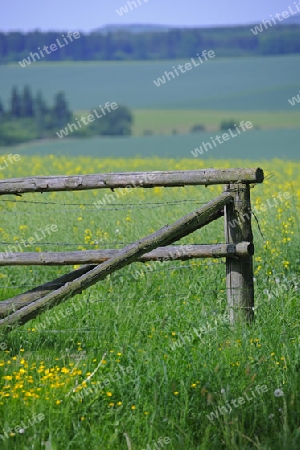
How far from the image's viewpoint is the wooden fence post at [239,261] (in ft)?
17.0

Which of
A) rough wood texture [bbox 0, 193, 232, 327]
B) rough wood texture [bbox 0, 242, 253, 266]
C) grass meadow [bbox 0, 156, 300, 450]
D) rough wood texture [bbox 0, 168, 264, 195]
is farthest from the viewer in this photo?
rough wood texture [bbox 0, 242, 253, 266]

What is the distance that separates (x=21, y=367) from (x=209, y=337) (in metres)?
1.33

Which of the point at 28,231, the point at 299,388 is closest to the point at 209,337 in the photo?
the point at 299,388

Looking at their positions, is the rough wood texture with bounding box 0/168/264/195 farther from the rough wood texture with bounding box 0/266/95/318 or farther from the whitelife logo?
the whitelife logo

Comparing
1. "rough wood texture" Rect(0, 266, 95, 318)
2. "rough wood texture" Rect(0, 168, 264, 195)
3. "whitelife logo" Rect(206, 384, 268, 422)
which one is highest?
"rough wood texture" Rect(0, 168, 264, 195)

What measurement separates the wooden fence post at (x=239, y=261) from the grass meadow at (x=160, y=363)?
16 centimetres

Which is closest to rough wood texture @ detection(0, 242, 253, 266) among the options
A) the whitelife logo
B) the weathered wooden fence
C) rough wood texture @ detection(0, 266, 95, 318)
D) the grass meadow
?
the weathered wooden fence

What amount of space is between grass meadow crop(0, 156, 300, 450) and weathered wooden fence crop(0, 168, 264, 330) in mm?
192

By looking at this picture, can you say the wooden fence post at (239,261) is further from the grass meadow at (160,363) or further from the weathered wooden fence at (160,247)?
the grass meadow at (160,363)

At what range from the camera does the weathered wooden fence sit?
4926 mm

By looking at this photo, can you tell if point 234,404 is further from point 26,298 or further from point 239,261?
point 26,298

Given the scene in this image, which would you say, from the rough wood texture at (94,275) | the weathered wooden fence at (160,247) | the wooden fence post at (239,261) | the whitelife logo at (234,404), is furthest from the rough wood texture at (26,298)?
the whitelife logo at (234,404)

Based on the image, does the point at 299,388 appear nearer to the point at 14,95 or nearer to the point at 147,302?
the point at 147,302

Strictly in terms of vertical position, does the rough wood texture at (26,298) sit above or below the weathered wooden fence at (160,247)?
below
